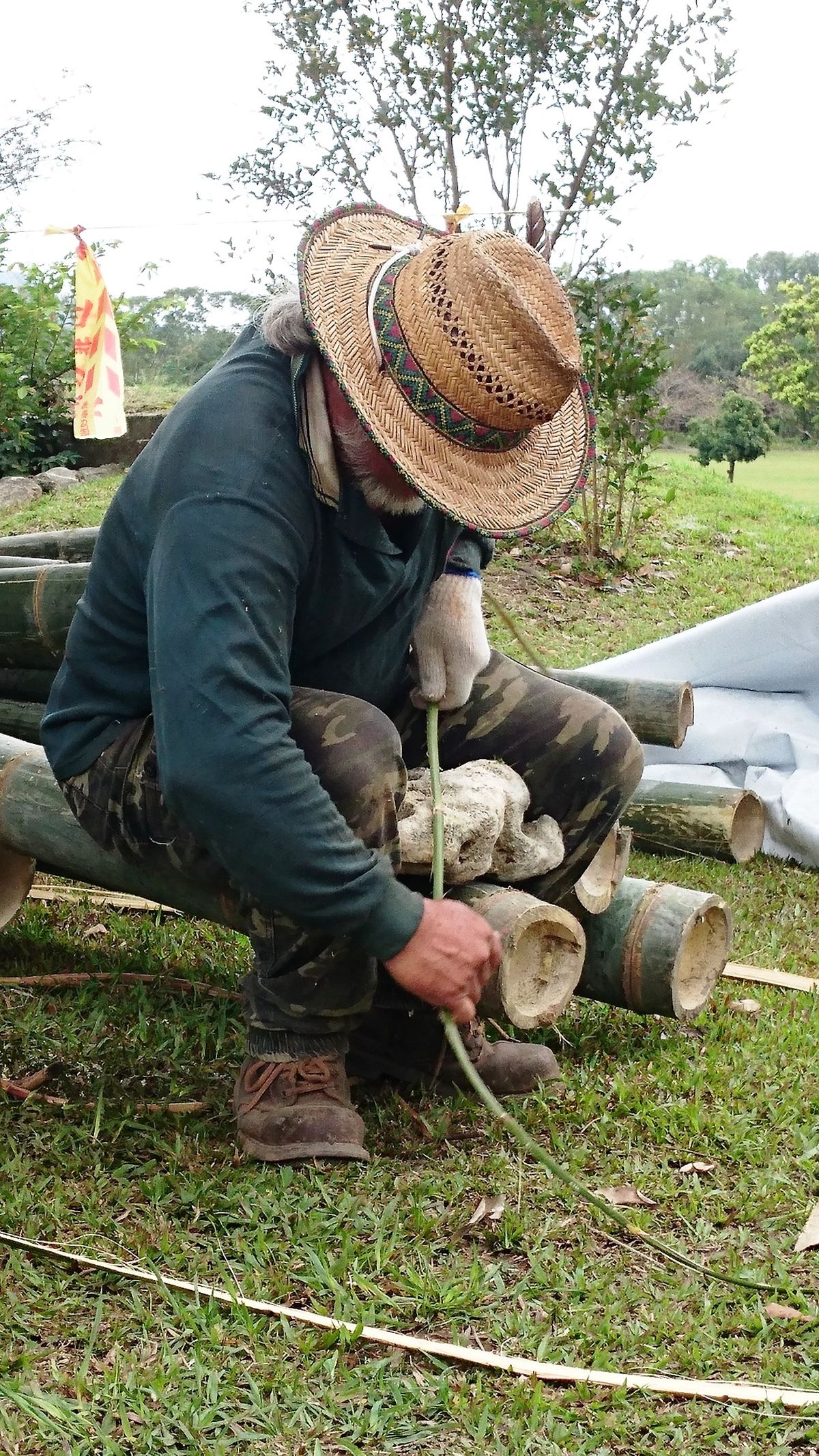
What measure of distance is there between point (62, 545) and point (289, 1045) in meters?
2.45

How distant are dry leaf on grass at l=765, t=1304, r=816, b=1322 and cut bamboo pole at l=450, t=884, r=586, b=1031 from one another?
0.66 metres

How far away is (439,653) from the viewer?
2701mm

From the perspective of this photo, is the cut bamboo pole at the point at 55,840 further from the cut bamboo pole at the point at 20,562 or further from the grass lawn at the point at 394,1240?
the cut bamboo pole at the point at 20,562

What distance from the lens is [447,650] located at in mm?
2693

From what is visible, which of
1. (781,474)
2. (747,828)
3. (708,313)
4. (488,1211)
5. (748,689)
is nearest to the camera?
(488,1211)

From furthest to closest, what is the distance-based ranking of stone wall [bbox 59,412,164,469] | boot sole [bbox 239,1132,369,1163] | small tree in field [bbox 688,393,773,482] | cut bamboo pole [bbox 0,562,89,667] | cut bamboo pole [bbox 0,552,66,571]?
1. small tree in field [bbox 688,393,773,482]
2. stone wall [bbox 59,412,164,469]
3. cut bamboo pole [bbox 0,552,66,571]
4. cut bamboo pole [bbox 0,562,89,667]
5. boot sole [bbox 239,1132,369,1163]

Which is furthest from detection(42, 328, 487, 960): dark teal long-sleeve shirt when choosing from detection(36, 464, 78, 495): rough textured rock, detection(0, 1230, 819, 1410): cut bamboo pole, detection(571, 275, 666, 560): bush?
detection(36, 464, 78, 495): rough textured rock

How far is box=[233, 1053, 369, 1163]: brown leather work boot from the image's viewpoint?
7.64ft

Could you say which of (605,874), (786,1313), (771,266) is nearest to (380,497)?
(605,874)

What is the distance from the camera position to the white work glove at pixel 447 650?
2.69 metres

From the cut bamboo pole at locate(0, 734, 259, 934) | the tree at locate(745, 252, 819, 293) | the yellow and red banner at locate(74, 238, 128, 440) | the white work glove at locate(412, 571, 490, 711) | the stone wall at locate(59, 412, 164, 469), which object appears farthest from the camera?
the tree at locate(745, 252, 819, 293)

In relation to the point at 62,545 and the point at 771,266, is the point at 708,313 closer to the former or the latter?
the point at 771,266

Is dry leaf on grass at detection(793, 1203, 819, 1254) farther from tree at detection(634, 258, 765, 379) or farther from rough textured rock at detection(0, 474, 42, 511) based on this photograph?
tree at detection(634, 258, 765, 379)

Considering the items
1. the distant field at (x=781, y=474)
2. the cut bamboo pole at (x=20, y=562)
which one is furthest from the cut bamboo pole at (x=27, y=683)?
the distant field at (x=781, y=474)
